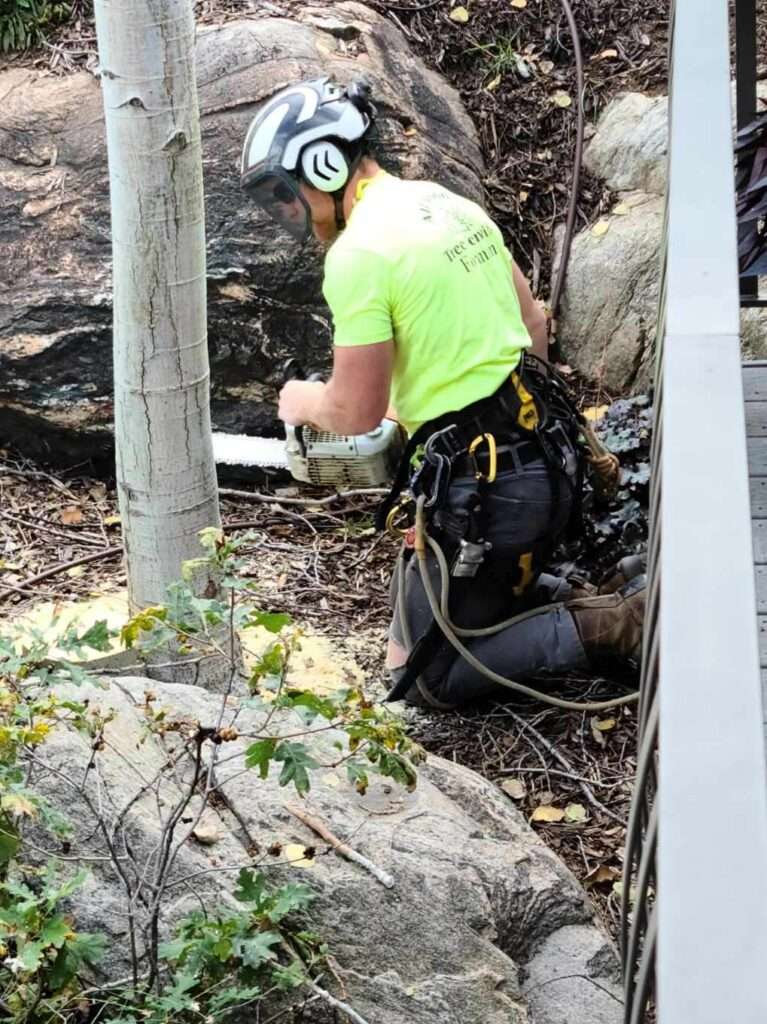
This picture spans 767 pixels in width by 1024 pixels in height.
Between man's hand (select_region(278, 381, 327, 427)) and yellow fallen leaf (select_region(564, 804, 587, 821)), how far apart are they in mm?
1471

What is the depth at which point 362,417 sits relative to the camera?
4086 mm

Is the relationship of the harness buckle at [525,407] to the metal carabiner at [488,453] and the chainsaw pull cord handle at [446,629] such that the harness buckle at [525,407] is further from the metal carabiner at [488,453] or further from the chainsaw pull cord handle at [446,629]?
the chainsaw pull cord handle at [446,629]

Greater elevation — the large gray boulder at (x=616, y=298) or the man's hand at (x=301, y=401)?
the large gray boulder at (x=616, y=298)

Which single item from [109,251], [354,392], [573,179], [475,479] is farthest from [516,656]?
[573,179]

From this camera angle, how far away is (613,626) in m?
4.37

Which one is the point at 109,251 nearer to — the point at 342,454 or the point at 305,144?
the point at 342,454

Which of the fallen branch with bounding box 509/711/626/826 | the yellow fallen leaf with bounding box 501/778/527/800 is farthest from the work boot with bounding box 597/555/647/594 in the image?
the yellow fallen leaf with bounding box 501/778/527/800

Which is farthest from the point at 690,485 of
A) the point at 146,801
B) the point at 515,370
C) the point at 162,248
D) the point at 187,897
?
the point at 515,370

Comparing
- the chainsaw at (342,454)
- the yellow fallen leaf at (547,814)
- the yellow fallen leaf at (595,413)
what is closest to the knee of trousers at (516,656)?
the yellow fallen leaf at (547,814)

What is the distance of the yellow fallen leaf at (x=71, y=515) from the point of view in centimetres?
571

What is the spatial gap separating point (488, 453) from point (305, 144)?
1106 millimetres

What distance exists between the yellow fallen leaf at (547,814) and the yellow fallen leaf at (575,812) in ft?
0.06

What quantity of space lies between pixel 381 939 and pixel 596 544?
8.65ft

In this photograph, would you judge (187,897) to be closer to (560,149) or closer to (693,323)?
(693,323)
